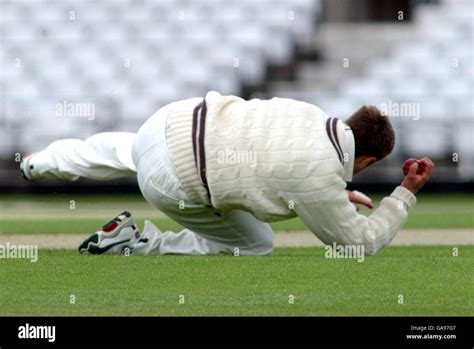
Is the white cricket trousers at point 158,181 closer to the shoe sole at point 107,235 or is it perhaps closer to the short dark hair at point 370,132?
the shoe sole at point 107,235

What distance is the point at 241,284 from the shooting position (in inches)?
301

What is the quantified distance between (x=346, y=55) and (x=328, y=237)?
14127 millimetres

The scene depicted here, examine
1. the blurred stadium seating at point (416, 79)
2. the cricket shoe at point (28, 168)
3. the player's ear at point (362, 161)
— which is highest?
the player's ear at point (362, 161)

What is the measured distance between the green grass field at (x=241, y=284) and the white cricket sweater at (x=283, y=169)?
0.39 metres

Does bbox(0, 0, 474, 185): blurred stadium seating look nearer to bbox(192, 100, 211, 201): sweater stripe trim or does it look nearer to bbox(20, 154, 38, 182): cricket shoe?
bbox(20, 154, 38, 182): cricket shoe

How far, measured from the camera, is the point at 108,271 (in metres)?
8.08

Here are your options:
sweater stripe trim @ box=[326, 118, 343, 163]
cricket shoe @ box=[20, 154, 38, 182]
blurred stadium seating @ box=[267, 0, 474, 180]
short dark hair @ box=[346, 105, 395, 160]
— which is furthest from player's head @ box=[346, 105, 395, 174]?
blurred stadium seating @ box=[267, 0, 474, 180]

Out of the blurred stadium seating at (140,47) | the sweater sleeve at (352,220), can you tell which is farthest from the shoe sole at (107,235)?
the blurred stadium seating at (140,47)

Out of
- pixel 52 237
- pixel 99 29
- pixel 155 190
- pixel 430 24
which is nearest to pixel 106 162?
pixel 155 190

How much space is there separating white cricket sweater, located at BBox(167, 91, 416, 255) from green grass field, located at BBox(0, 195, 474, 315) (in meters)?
0.39

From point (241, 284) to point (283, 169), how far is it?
29.0 inches

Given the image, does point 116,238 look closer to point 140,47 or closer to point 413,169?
point 413,169

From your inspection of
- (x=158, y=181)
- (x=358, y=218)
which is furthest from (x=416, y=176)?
(x=158, y=181)

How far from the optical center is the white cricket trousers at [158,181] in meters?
8.20
